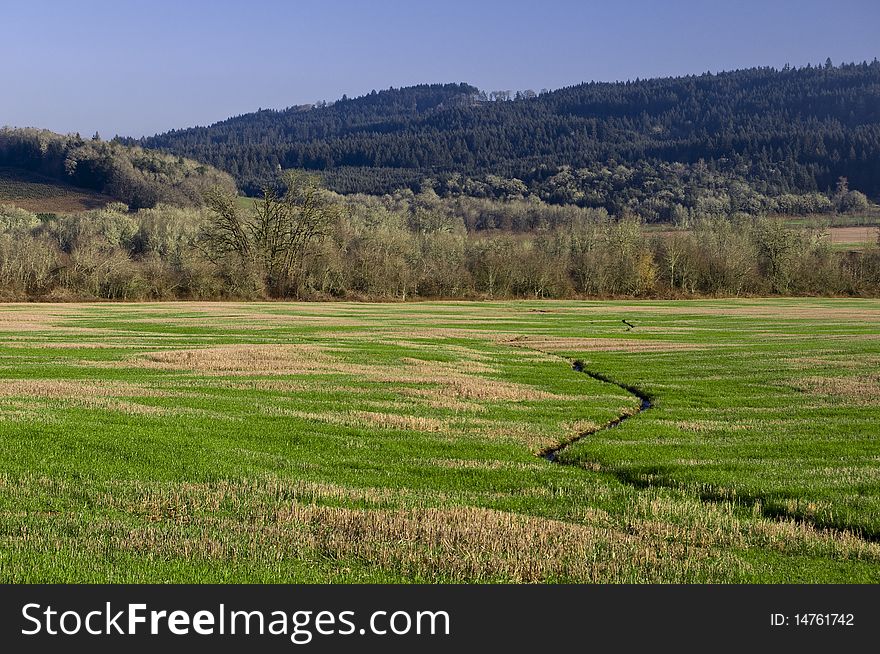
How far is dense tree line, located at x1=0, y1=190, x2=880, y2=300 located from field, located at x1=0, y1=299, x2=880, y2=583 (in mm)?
58002

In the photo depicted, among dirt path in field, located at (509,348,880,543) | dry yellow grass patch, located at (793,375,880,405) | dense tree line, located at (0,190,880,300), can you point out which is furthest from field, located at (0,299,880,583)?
dense tree line, located at (0,190,880,300)

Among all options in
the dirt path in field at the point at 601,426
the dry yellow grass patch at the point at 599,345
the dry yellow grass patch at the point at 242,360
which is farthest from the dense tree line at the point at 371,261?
the dirt path in field at the point at 601,426

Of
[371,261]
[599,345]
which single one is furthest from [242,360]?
[371,261]

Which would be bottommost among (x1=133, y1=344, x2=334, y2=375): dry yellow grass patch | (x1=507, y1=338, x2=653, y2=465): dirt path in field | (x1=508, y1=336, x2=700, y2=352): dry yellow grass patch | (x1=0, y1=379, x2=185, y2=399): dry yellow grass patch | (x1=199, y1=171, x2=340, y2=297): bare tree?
(x1=508, y1=336, x2=700, y2=352): dry yellow grass patch

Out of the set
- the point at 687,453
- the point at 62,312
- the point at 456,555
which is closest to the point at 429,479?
the point at 456,555

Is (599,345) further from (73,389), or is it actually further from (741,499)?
(741,499)

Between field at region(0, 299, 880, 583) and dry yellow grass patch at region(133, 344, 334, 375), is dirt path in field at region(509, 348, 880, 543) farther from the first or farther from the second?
dry yellow grass patch at region(133, 344, 334, 375)

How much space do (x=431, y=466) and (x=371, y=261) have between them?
305 feet

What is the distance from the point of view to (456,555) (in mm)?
12125

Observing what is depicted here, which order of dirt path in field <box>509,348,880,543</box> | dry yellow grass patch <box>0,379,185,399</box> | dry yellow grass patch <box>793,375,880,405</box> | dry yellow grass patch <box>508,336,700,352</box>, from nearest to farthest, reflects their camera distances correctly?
1. dirt path in field <box>509,348,880,543</box>
2. dry yellow grass patch <box>0,379,185,399</box>
3. dry yellow grass patch <box>793,375,880,405</box>
4. dry yellow grass patch <box>508,336,700,352</box>

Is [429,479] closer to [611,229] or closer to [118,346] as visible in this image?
[118,346]

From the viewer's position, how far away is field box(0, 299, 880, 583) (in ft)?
39.5

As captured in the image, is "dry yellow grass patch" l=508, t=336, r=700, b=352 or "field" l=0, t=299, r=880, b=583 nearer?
"field" l=0, t=299, r=880, b=583

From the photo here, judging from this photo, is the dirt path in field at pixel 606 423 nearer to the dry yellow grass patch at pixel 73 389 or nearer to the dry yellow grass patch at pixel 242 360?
the dry yellow grass patch at pixel 242 360
